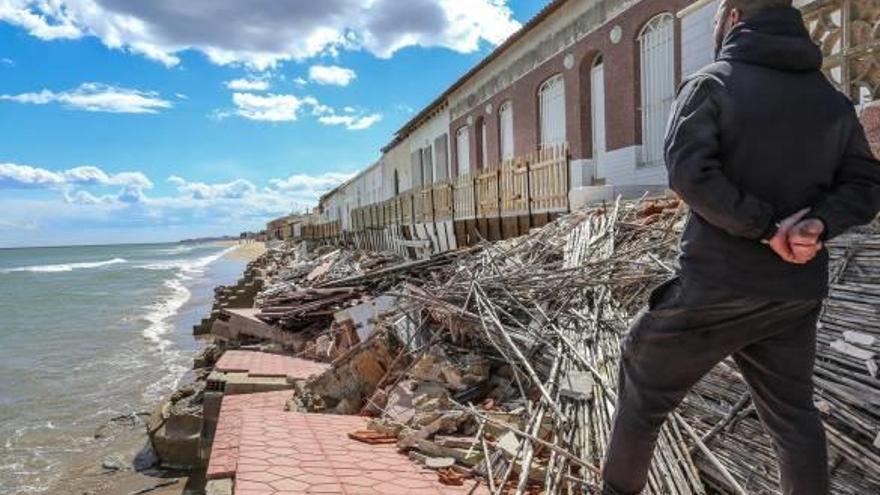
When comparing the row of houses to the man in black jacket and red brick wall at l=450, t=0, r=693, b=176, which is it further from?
the man in black jacket

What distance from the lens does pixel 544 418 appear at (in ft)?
13.4

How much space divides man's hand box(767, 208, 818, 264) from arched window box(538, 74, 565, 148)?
16.0 m

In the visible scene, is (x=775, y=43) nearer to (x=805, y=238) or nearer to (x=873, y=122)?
(x=805, y=238)

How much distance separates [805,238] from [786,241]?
0.17ft

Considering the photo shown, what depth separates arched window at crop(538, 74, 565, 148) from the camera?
706 inches

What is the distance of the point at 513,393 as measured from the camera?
16.8 ft

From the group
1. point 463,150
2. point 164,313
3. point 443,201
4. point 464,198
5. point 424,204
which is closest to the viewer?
point 464,198

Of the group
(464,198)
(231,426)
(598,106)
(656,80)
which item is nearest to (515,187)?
(464,198)

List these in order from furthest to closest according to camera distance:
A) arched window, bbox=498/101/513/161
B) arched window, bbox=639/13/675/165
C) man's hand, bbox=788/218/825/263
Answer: arched window, bbox=498/101/513/161, arched window, bbox=639/13/675/165, man's hand, bbox=788/218/825/263

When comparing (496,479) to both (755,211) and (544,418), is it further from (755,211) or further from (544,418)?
(755,211)

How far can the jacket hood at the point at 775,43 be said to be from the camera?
2.10 metres

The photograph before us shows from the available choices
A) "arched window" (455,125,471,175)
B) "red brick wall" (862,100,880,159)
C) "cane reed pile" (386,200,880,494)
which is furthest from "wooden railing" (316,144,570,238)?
"red brick wall" (862,100,880,159)

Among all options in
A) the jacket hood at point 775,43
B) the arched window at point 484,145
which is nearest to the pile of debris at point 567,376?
the jacket hood at point 775,43

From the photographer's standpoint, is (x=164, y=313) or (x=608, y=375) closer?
(x=608, y=375)
